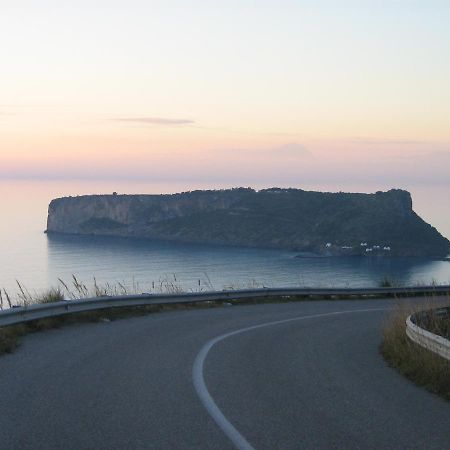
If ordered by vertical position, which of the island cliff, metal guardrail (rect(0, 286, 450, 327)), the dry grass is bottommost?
the island cliff

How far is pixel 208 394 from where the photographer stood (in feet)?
28.7

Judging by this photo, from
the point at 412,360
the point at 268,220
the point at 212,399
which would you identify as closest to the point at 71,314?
the point at 412,360

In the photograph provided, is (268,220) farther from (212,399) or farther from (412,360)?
(212,399)

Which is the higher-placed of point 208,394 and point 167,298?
point 208,394

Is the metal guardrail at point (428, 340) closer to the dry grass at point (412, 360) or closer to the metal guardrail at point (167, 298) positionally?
the dry grass at point (412, 360)

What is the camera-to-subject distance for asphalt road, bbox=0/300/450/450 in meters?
6.84

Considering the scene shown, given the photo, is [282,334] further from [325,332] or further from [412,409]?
[412,409]

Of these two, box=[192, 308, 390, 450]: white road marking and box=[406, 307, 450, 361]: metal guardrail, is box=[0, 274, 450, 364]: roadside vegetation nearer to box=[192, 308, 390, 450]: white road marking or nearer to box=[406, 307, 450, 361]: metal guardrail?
box=[192, 308, 390, 450]: white road marking

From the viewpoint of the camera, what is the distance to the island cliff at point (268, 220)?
13638cm

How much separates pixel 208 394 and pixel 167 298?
446 inches

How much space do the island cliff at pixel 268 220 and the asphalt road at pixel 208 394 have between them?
11641 cm

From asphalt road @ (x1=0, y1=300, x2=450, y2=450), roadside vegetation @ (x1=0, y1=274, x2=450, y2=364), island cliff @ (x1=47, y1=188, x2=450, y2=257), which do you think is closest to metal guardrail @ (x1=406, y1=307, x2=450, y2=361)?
asphalt road @ (x1=0, y1=300, x2=450, y2=450)

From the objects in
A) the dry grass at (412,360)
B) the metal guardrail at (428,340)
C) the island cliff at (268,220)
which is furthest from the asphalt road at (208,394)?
the island cliff at (268,220)

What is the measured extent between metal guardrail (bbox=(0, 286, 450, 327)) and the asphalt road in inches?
19.9
